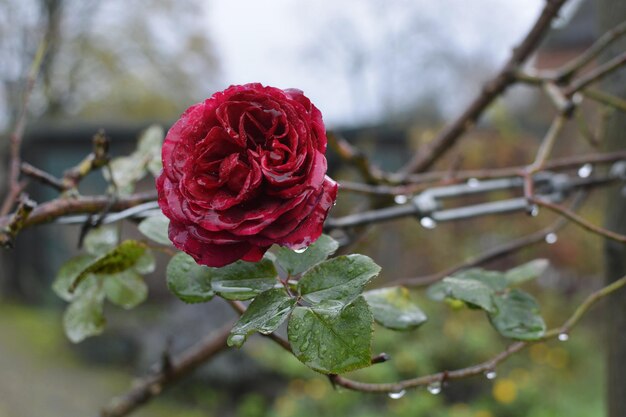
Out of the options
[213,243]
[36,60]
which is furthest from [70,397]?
[213,243]

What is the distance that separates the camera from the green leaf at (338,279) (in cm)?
34

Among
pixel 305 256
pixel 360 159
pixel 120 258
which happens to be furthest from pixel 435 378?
pixel 360 159

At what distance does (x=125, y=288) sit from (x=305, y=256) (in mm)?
233

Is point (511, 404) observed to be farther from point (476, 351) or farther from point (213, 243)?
point (213, 243)

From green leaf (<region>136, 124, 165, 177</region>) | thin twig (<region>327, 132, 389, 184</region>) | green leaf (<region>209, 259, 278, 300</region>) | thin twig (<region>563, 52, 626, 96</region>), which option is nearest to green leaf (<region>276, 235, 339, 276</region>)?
green leaf (<region>209, 259, 278, 300</region>)

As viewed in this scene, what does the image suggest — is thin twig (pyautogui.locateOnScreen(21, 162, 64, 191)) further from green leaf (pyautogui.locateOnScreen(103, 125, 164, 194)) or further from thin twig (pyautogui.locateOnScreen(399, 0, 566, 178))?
thin twig (pyautogui.locateOnScreen(399, 0, 566, 178))

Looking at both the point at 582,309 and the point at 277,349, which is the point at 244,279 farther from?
the point at 277,349

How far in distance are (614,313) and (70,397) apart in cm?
513

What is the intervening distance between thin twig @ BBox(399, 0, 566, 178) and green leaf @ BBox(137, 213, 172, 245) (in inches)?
17.3

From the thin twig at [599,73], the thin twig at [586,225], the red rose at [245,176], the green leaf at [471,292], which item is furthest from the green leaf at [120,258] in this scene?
the thin twig at [599,73]

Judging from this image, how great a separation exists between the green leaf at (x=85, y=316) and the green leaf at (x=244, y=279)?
0.66 feet

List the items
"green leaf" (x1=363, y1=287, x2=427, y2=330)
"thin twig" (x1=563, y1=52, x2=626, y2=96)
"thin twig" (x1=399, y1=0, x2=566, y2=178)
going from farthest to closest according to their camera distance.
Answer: "thin twig" (x1=399, y1=0, x2=566, y2=178) → "thin twig" (x1=563, y1=52, x2=626, y2=96) → "green leaf" (x1=363, y1=287, x2=427, y2=330)

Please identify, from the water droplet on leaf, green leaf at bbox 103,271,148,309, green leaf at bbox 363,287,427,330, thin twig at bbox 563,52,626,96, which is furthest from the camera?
thin twig at bbox 563,52,626,96

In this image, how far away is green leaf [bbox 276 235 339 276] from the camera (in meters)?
0.39
